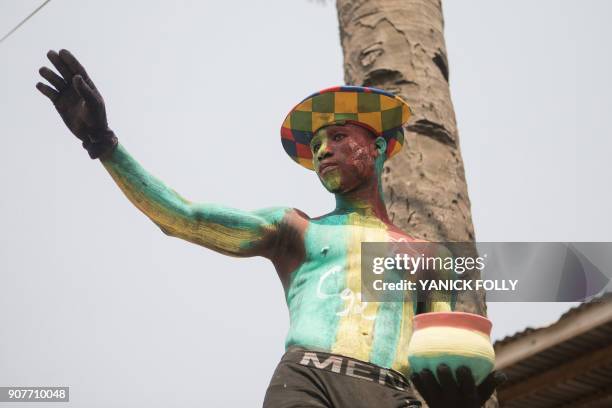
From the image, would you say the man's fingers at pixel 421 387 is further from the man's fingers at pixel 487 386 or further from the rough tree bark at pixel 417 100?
the rough tree bark at pixel 417 100

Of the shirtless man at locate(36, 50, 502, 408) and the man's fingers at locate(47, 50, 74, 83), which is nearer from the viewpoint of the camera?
the shirtless man at locate(36, 50, 502, 408)

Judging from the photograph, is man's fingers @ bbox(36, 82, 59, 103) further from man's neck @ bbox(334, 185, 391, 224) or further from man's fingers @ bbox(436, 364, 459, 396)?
man's fingers @ bbox(436, 364, 459, 396)

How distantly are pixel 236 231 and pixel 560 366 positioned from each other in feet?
12.3

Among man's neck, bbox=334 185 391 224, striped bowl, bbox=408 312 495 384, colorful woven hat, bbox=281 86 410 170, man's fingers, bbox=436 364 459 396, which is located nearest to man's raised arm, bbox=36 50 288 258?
man's neck, bbox=334 185 391 224

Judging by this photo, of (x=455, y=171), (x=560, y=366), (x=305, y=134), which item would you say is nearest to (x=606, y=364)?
(x=560, y=366)

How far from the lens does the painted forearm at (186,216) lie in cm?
307

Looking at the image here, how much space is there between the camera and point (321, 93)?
3.31 meters

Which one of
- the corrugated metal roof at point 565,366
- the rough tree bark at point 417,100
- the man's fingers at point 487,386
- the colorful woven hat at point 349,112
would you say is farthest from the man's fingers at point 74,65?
the corrugated metal roof at point 565,366

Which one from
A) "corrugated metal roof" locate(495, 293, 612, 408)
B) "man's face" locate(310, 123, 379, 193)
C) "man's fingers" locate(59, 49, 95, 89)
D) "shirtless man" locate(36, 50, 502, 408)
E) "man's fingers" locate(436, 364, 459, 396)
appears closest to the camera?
"man's fingers" locate(436, 364, 459, 396)

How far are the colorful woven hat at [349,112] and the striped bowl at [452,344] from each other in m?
0.92

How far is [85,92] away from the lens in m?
3.04

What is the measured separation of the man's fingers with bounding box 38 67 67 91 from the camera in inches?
121

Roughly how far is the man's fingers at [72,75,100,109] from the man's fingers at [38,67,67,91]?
65 mm

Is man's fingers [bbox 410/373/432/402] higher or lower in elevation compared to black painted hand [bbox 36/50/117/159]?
lower
